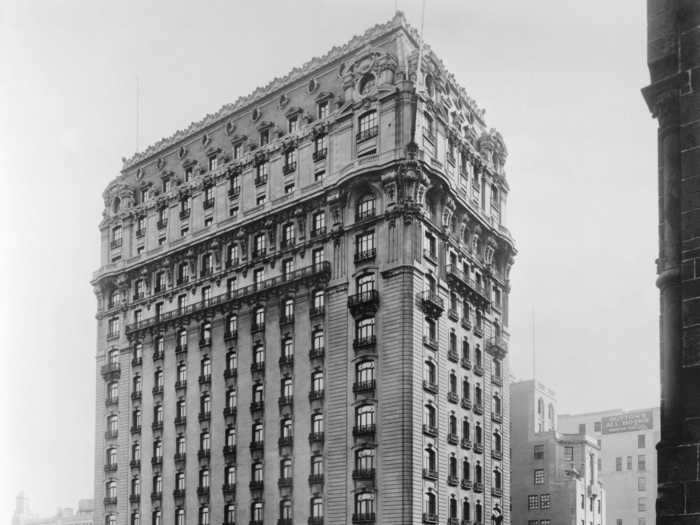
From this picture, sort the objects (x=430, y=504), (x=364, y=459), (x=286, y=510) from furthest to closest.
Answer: (x=286, y=510), (x=364, y=459), (x=430, y=504)

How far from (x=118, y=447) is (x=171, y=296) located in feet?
45.1

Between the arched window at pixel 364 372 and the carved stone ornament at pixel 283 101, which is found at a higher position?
the carved stone ornament at pixel 283 101

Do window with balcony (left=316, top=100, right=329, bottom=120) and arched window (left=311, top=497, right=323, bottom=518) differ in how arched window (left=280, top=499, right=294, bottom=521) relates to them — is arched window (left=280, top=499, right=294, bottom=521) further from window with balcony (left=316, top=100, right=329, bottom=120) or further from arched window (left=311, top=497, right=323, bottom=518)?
window with balcony (left=316, top=100, right=329, bottom=120)

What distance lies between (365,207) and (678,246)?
56615 millimetres

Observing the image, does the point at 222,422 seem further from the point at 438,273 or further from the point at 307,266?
the point at 438,273

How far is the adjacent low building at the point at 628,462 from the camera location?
13655 cm

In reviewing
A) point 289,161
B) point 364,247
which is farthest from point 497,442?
point 289,161

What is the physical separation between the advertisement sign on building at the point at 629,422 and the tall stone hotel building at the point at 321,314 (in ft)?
206

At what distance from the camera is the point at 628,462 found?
139875mm

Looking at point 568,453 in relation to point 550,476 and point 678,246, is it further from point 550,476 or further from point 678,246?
point 678,246

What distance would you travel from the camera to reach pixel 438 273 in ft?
244

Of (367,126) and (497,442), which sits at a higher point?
(367,126)

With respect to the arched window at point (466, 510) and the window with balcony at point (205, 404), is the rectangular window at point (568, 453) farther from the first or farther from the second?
Answer: the window with balcony at point (205, 404)

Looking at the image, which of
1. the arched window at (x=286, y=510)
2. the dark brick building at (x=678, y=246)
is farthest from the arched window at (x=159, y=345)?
the dark brick building at (x=678, y=246)
